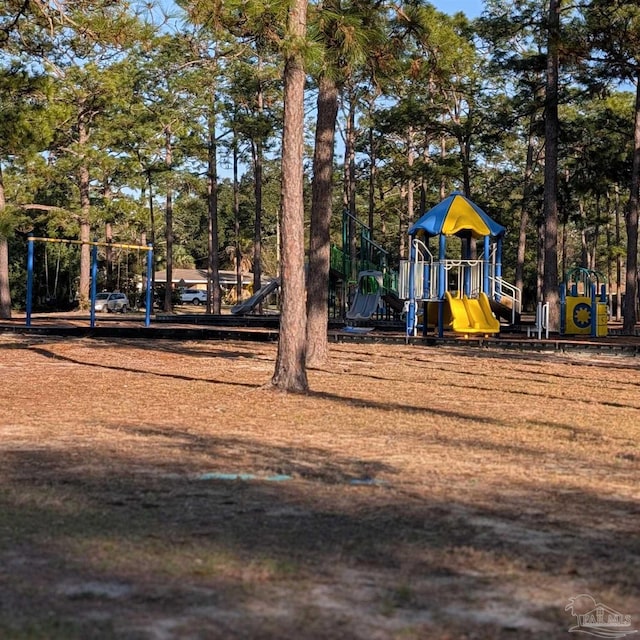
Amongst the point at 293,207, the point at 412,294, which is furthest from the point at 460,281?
the point at 293,207

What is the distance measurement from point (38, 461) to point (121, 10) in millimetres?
8646

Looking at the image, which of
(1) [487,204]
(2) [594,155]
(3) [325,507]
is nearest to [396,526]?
(3) [325,507]

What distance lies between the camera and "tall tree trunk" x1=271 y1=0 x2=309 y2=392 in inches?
520

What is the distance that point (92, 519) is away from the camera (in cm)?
589

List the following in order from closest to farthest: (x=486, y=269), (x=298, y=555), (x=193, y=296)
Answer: (x=298, y=555) < (x=486, y=269) < (x=193, y=296)

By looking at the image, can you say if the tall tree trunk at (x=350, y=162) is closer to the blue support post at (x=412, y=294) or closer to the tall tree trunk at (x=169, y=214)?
the tall tree trunk at (x=169, y=214)

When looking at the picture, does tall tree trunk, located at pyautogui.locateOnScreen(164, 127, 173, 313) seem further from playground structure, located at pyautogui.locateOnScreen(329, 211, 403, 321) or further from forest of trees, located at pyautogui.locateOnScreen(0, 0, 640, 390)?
playground structure, located at pyautogui.locateOnScreen(329, 211, 403, 321)

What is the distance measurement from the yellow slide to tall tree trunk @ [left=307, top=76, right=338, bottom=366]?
784 centimetres

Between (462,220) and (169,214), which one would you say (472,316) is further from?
(169,214)

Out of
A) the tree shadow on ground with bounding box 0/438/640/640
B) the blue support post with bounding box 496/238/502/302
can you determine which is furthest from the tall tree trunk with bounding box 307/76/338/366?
the blue support post with bounding box 496/238/502/302

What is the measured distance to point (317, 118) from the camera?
17703 millimetres

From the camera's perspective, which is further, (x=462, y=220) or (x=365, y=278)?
(x=365, y=278)

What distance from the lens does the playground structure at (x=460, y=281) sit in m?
26.0

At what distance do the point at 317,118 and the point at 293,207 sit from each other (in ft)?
16.2
